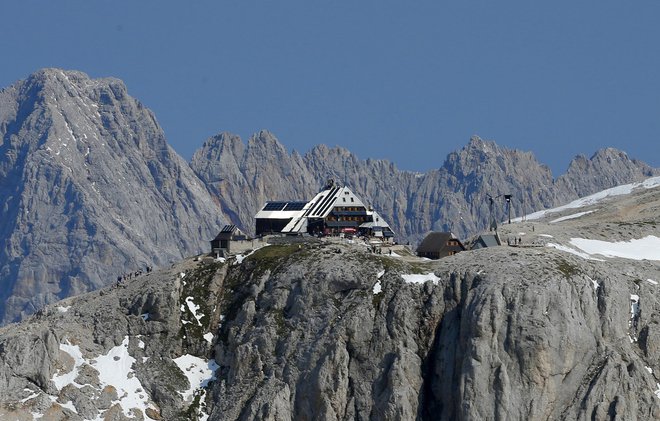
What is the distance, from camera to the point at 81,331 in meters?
179

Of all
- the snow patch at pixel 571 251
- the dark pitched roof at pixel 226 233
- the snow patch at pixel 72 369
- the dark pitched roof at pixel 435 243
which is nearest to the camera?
the snow patch at pixel 72 369

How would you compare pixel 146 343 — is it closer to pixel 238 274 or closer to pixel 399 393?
pixel 238 274

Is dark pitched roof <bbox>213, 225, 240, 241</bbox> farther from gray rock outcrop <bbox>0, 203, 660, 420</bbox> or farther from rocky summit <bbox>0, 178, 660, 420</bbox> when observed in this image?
gray rock outcrop <bbox>0, 203, 660, 420</bbox>

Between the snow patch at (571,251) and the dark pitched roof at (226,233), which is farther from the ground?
the dark pitched roof at (226,233)

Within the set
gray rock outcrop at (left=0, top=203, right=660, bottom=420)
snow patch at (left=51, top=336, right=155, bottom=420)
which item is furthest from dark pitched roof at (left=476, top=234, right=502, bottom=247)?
snow patch at (left=51, top=336, right=155, bottom=420)

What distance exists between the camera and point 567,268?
173000 mm

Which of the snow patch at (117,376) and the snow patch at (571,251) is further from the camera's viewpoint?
the snow patch at (571,251)

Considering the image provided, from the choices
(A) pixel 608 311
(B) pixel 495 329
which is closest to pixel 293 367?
(B) pixel 495 329

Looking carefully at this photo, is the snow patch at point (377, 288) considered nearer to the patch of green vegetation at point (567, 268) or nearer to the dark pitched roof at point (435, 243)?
the patch of green vegetation at point (567, 268)

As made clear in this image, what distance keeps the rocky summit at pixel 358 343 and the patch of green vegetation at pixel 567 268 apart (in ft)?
0.86

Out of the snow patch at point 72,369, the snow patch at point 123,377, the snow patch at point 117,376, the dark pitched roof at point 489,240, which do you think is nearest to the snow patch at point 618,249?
the dark pitched roof at point 489,240

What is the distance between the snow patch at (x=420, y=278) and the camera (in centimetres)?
17438

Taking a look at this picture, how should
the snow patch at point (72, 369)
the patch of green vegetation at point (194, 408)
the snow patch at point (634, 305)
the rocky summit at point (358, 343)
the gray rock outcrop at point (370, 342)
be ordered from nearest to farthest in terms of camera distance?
the gray rock outcrop at point (370, 342) → the rocky summit at point (358, 343) → the snow patch at point (72, 369) → the snow patch at point (634, 305) → the patch of green vegetation at point (194, 408)

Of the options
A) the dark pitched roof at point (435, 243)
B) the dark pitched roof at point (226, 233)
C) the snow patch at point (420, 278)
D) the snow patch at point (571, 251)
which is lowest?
the snow patch at point (420, 278)
